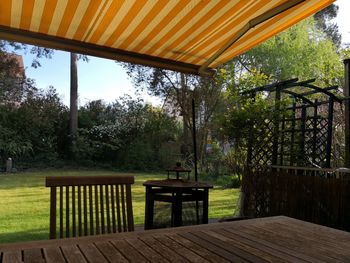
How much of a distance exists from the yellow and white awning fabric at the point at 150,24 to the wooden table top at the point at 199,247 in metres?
1.33

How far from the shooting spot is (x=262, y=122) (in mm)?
5430

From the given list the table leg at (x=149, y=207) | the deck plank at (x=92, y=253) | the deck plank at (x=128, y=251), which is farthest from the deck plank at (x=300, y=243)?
the table leg at (x=149, y=207)

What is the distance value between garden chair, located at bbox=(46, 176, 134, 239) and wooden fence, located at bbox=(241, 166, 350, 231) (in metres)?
2.70

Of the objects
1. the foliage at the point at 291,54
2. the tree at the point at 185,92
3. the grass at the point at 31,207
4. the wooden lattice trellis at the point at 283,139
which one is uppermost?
the foliage at the point at 291,54

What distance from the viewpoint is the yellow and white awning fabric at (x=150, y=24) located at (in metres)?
2.35

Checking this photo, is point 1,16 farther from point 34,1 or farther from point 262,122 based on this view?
point 262,122

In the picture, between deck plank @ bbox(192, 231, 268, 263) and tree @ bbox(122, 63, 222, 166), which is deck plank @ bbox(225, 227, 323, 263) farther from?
tree @ bbox(122, 63, 222, 166)

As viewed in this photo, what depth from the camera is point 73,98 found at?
15.5 metres

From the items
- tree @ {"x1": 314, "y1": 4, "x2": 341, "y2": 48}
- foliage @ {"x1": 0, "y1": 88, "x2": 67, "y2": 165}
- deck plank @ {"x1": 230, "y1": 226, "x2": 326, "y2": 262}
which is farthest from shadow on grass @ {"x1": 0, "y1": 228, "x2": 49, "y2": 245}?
tree @ {"x1": 314, "y1": 4, "x2": 341, "y2": 48}

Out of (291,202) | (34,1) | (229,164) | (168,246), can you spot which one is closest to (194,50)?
(34,1)

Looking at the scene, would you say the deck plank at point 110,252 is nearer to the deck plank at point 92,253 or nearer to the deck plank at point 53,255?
the deck plank at point 92,253

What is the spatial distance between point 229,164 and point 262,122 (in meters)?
5.96

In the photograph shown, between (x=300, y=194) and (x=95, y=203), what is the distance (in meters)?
3.10

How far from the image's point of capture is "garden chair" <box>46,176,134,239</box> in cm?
192
